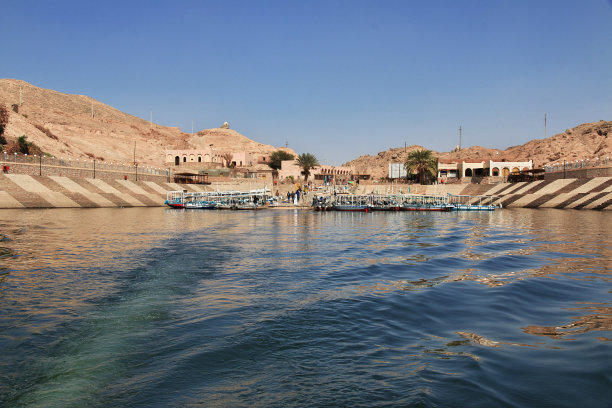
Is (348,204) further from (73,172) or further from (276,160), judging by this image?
(276,160)

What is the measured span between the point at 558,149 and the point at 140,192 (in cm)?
10687

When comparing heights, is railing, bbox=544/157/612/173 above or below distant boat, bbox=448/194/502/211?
above

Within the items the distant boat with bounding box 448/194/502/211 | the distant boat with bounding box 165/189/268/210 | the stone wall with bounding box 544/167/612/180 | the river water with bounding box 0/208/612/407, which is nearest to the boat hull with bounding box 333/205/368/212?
the distant boat with bounding box 165/189/268/210

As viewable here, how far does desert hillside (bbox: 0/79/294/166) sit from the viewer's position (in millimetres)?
88419

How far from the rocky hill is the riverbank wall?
27.5 metres

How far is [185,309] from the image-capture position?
8.73m

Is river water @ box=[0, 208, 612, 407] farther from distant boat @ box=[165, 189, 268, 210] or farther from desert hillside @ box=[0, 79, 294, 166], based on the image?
desert hillside @ box=[0, 79, 294, 166]

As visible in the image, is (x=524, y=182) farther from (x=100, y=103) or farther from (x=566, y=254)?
(x=100, y=103)

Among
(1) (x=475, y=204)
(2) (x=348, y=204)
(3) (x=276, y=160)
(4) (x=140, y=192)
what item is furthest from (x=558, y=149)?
(4) (x=140, y=192)

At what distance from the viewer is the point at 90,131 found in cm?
11544

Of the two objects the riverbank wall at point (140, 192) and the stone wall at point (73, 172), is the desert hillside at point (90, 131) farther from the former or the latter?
the riverbank wall at point (140, 192)

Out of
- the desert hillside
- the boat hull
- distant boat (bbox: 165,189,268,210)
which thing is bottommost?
the boat hull

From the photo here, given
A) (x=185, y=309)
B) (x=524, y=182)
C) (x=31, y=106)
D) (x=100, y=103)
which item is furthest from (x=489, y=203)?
(x=100, y=103)

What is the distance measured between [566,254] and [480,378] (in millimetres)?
14584
